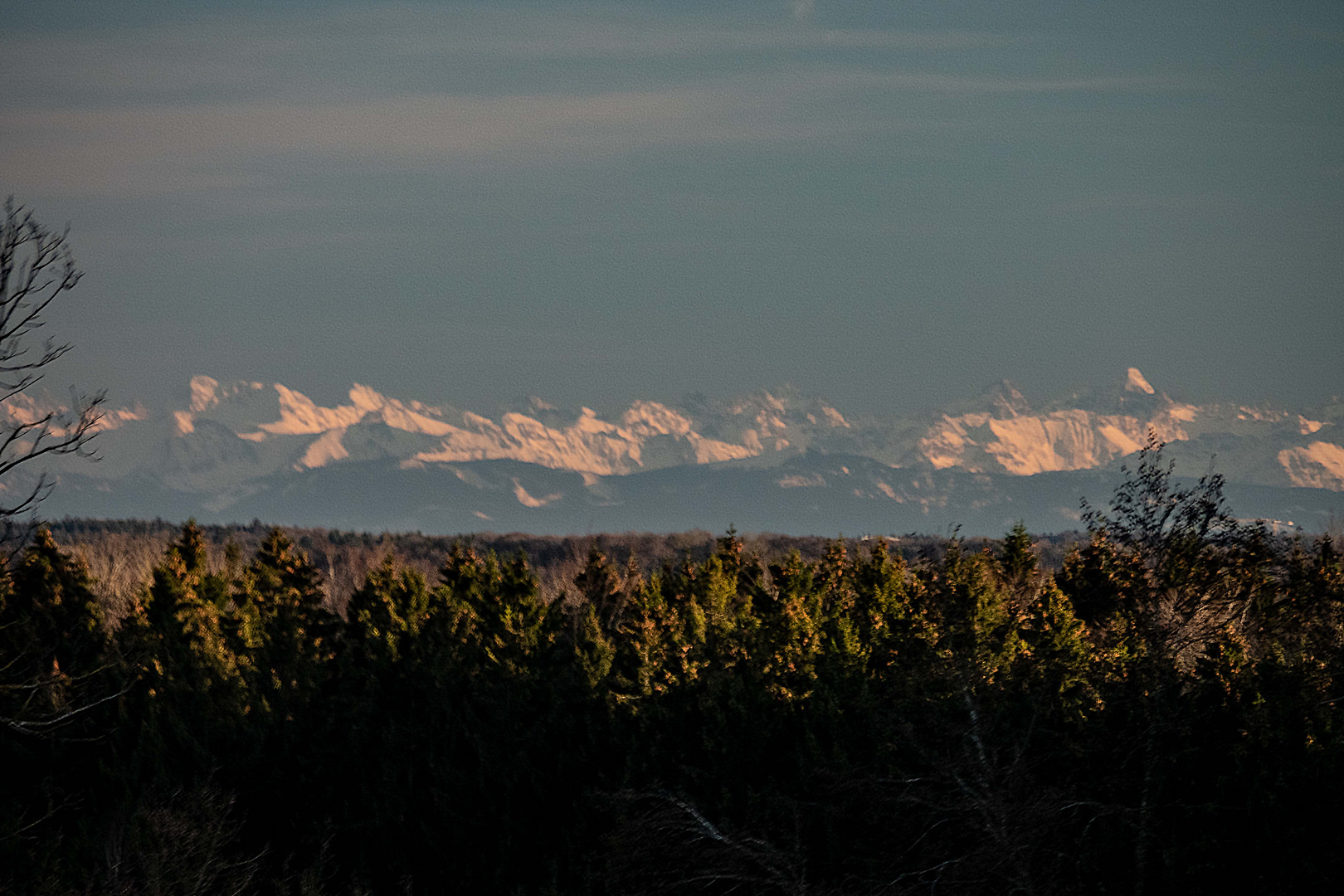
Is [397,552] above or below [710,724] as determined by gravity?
above

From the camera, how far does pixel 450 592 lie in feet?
201

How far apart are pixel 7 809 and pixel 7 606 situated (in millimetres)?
14007

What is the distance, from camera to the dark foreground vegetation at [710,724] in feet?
98.7

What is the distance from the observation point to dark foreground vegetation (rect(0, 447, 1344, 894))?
30094 millimetres

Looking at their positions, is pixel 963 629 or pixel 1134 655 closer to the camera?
pixel 1134 655

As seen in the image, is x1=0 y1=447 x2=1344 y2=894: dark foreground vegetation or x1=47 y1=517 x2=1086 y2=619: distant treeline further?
x1=47 y1=517 x2=1086 y2=619: distant treeline

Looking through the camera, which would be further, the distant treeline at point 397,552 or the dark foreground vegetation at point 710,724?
the distant treeline at point 397,552

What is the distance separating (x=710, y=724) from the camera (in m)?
44.1

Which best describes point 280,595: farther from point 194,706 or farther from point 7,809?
point 7,809

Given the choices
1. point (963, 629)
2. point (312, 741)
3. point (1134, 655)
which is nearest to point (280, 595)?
point (312, 741)

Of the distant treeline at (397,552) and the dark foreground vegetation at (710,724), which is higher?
the distant treeline at (397,552)

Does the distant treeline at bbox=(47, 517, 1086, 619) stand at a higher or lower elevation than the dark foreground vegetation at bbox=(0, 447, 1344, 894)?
higher

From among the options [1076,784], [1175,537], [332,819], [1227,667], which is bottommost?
[332,819]

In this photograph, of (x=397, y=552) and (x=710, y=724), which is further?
(x=397, y=552)
